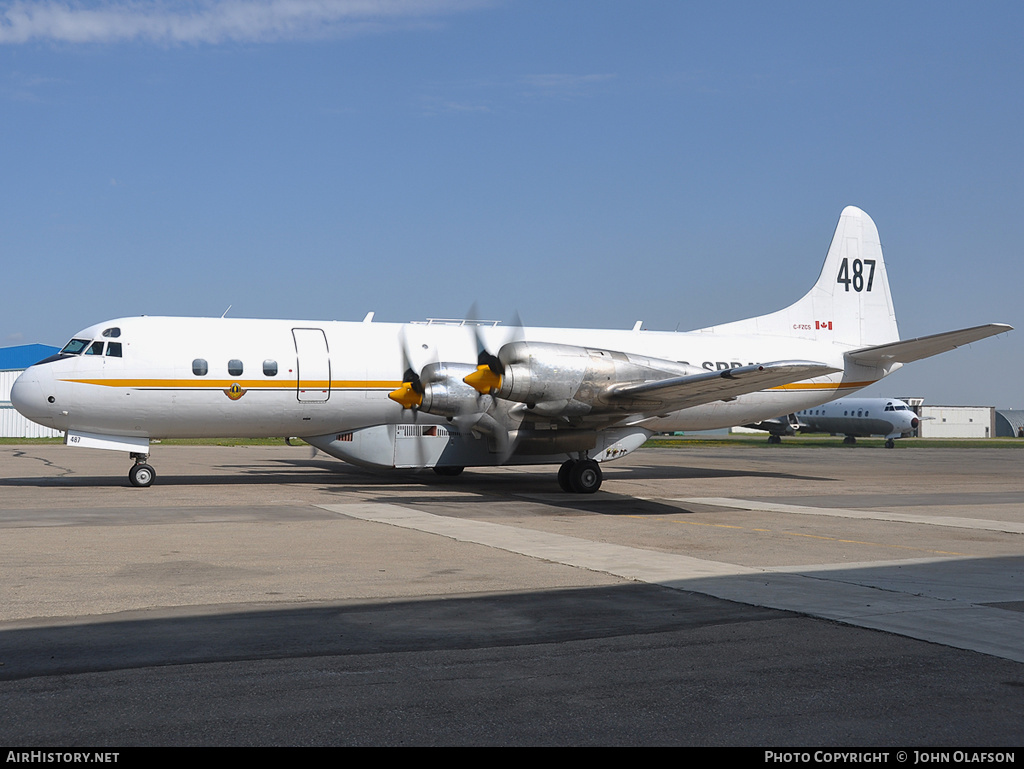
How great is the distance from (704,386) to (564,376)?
3034mm

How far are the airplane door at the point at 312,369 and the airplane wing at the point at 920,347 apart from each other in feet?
49.3

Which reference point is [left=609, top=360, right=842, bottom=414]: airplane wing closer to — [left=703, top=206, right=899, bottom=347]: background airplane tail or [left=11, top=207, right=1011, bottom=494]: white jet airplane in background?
[left=11, top=207, right=1011, bottom=494]: white jet airplane in background

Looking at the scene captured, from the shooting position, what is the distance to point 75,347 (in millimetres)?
20047

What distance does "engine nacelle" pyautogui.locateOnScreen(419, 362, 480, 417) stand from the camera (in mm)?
18969

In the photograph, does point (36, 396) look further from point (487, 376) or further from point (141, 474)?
point (487, 376)

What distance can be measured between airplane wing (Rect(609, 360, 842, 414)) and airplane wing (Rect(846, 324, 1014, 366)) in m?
5.24

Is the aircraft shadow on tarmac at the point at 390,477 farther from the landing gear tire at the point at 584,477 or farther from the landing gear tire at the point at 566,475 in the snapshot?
the landing gear tire at the point at 584,477

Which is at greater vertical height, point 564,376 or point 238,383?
point 238,383

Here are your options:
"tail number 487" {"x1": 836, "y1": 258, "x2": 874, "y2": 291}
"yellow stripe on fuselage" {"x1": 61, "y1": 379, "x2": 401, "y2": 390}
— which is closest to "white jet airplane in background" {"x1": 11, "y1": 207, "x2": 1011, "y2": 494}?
"yellow stripe on fuselage" {"x1": 61, "y1": 379, "x2": 401, "y2": 390}

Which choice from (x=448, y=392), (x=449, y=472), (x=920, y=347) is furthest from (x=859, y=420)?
(x=448, y=392)

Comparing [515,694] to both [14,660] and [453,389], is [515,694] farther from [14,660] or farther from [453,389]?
[453,389]

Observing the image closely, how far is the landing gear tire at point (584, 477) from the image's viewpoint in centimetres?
2059

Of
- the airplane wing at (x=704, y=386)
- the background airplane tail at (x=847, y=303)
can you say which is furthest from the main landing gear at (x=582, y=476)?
the background airplane tail at (x=847, y=303)
